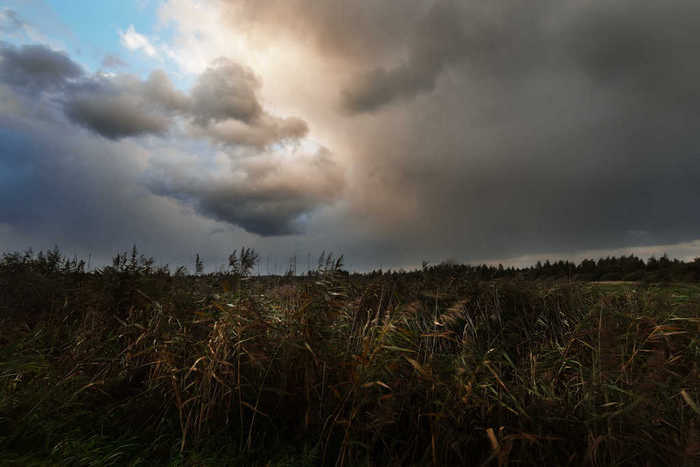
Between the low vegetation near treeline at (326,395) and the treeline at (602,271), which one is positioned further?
the treeline at (602,271)

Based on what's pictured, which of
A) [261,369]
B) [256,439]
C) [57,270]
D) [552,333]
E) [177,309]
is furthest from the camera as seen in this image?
[57,270]

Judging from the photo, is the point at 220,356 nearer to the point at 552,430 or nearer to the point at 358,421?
the point at 358,421

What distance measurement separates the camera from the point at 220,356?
13.7ft

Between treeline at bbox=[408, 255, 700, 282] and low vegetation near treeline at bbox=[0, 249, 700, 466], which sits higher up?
treeline at bbox=[408, 255, 700, 282]

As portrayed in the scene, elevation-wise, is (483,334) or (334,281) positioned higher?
(334,281)

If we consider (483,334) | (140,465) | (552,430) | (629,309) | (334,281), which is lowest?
(140,465)

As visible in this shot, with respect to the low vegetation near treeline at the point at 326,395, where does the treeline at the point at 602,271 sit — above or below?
above

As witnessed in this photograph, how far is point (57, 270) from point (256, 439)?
992 cm

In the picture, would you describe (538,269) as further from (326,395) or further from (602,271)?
(326,395)

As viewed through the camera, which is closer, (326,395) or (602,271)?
(326,395)

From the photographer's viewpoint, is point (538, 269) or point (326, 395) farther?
point (538, 269)

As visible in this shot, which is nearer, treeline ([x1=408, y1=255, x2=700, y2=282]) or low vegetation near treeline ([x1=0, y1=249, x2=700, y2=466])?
low vegetation near treeline ([x1=0, y1=249, x2=700, y2=466])

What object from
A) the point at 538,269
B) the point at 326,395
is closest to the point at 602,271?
the point at 538,269

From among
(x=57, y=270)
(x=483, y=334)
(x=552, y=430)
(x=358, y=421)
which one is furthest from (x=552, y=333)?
(x=57, y=270)
